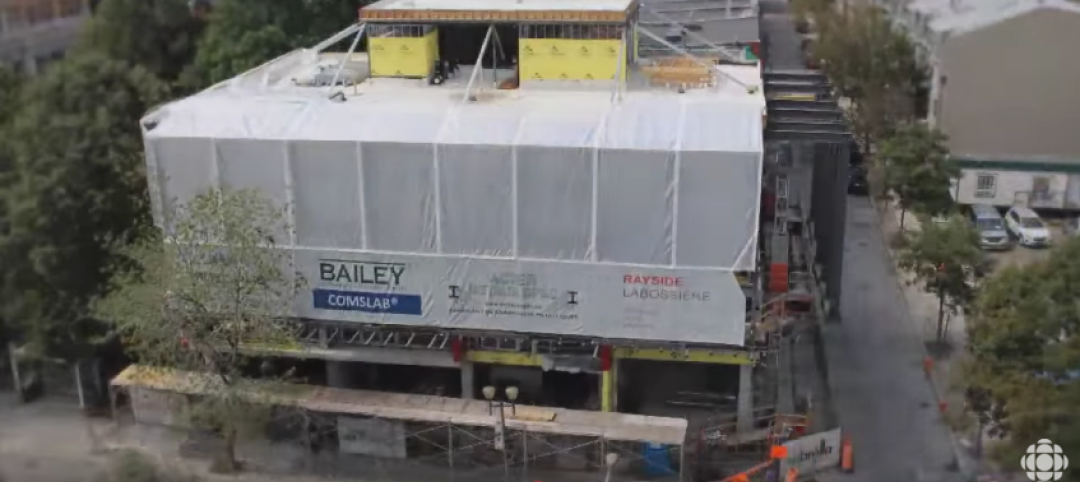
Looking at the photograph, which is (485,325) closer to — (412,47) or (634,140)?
(634,140)

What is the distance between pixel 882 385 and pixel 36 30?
4089cm

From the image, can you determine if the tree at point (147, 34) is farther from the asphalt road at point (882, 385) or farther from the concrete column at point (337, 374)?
the asphalt road at point (882, 385)

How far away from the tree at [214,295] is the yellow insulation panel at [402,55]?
5834mm

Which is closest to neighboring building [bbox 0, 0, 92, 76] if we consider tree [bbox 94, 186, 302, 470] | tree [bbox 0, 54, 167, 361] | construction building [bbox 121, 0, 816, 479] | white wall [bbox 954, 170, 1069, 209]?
tree [bbox 0, 54, 167, 361]

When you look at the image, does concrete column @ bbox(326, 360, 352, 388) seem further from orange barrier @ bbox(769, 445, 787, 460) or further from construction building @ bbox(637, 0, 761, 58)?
construction building @ bbox(637, 0, 761, 58)

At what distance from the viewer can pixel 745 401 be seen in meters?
23.4

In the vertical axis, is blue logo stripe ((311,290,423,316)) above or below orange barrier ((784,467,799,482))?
above

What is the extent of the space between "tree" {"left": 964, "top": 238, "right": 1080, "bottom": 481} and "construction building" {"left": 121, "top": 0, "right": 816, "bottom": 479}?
441 centimetres

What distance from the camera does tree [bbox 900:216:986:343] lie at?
27.0 meters

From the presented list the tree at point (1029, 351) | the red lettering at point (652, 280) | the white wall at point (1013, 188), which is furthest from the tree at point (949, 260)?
the white wall at point (1013, 188)

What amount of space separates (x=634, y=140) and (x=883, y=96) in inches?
1025

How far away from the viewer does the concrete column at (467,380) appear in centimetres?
2416

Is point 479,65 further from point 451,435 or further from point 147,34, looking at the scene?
point 147,34

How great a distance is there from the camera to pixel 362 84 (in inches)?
1059
